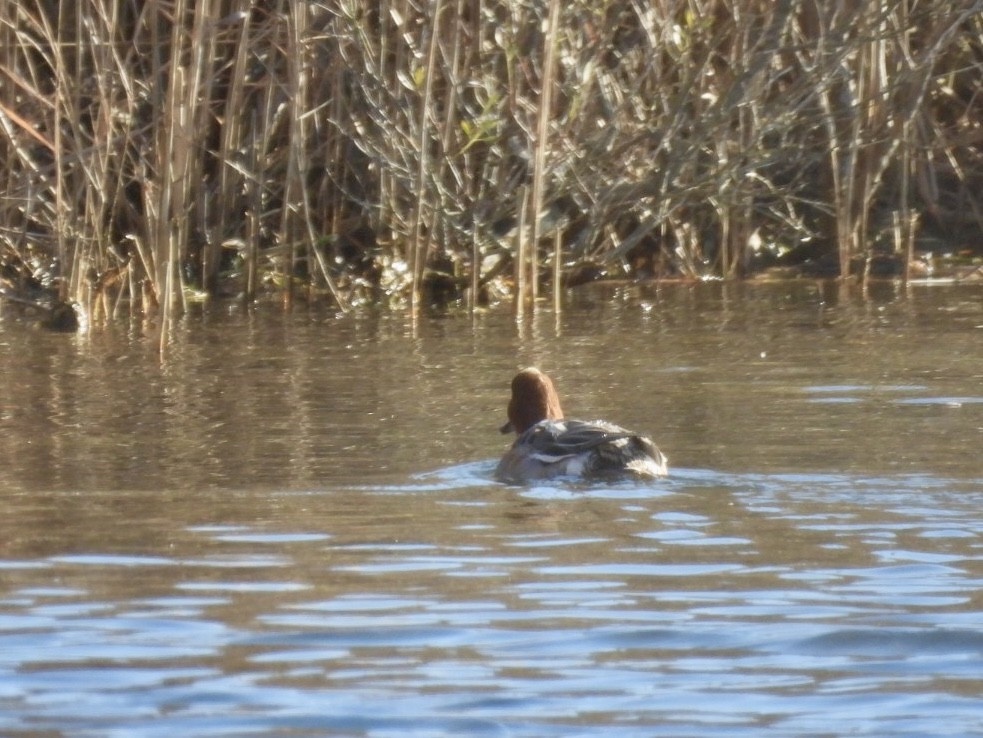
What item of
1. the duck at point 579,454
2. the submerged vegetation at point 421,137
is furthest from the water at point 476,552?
the submerged vegetation at point 421,137

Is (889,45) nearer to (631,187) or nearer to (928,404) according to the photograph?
(631,187)

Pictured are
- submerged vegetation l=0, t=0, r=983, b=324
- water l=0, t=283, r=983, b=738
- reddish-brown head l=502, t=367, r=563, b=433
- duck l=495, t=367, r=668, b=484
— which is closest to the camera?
water l=0, t=283, r=983, b=738

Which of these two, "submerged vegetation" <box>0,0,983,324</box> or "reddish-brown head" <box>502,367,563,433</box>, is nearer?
"reddish-brown head" <box>502,367,563,433</box>

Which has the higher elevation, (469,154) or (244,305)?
(469,154)

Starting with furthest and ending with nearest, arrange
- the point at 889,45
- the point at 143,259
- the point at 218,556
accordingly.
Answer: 1. the point at 889,45
2. the point at 143,259
3. the point at 218,556

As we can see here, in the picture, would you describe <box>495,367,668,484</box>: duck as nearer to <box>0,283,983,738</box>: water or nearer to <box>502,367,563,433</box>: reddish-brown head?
<box>0,283,983,738</box>: water

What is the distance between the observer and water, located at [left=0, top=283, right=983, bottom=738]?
4.14 meters

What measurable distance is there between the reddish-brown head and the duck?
42 cm

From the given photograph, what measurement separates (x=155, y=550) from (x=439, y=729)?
85.2 inches

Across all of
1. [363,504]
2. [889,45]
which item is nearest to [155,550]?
[363,504]

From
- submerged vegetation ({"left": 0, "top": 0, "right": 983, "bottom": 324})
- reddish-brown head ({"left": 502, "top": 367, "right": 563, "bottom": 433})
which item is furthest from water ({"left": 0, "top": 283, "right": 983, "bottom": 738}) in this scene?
submerged vegetation ({"left": 0, "top": 0, "right": 983, "bottom": 324})

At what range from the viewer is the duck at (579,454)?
7.28 m

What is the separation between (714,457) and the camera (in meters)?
7.88

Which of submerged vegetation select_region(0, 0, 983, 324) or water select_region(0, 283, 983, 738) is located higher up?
submerged vegetation select_region(0, 0, 983, 324)
